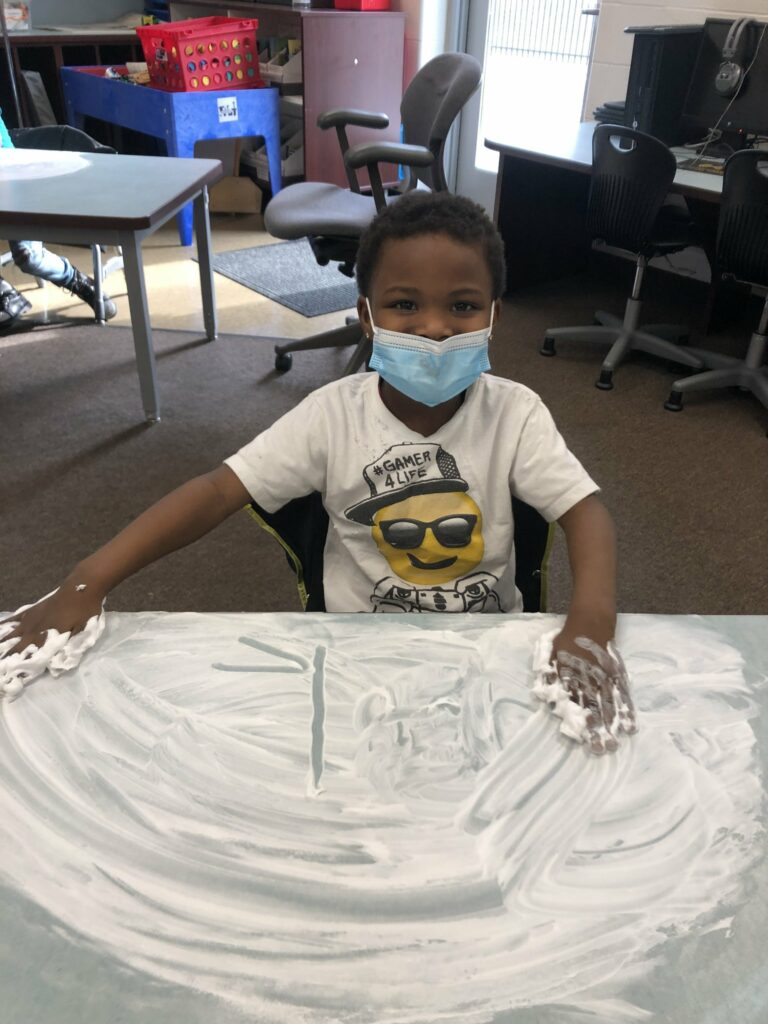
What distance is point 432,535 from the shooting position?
3.11ft

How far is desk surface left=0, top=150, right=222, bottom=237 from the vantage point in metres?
2.03

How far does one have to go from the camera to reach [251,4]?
4230 millimetres

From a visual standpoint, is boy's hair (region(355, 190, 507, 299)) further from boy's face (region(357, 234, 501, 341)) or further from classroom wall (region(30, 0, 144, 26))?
classroom wall (region(30, 0, 144, 26))

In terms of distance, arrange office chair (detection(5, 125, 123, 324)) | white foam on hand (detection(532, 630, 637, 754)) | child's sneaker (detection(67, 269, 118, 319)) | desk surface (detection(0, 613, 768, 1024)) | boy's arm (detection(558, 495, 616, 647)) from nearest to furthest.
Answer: desk surface (detection(0, 613, 768, 1024)), white foam on hand (detection(532, 630, 637, 754)), boy's arm (detection(558, 495, 616, 647)), office chair (detection(5, 125, 123, 324)), child's sneaker (detection(67, 269, 118, 319))

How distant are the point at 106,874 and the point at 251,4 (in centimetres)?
469

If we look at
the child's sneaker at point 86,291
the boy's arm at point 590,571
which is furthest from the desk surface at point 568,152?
the boy's arm at point 590,571

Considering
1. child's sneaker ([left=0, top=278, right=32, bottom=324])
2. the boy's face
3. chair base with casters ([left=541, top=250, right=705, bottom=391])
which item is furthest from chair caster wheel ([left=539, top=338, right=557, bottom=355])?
the boy's face

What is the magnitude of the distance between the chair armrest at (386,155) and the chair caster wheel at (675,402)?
3.47 ft

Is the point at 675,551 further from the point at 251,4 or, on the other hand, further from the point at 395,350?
the point at 251,4

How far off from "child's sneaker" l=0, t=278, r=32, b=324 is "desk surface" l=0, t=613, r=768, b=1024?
277 cm

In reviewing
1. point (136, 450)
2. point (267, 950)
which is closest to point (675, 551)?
point (136, 450)

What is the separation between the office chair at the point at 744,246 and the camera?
7.12 feet

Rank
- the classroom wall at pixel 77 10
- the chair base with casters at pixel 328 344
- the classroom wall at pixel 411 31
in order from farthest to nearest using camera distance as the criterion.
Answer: the classroom wall at pixel 77 10
the classroom wall at pixel 411 31
the chair base with casters at pixel 328 344

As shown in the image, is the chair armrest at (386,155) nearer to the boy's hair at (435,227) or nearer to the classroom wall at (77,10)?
the boy's hair at (435,227)
